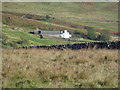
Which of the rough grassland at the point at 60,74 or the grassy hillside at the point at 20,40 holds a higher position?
the rough grassland at the point at 60,74

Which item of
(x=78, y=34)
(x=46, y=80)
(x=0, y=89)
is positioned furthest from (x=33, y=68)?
(x=78, y=34)

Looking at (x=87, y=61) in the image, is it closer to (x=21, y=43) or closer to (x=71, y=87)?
(x=71, y=87)

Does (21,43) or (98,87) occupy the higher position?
(98,87)

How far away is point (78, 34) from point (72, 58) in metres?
134

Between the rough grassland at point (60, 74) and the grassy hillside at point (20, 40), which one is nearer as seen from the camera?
the rough grassland at point (60, 74)

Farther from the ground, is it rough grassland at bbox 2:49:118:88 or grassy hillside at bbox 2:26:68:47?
rough grassland at bbox 2:49:118:88

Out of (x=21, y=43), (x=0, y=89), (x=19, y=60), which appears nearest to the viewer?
(x=0, y=89)

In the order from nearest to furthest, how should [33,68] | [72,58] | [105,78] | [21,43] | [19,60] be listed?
[105,78] → [33,68] → [19,60] → [72,58] → [21,43]

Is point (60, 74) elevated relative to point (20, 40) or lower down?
elevated

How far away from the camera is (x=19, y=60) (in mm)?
11258

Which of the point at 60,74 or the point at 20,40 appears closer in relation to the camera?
the point at 60,74

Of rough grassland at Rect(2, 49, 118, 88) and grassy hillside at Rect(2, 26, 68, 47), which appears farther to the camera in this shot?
grassy hillside at Rect(2, 26, 68, 47)

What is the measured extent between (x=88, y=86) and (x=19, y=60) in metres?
4.12

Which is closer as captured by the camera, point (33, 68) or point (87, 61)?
point (33, 68)
